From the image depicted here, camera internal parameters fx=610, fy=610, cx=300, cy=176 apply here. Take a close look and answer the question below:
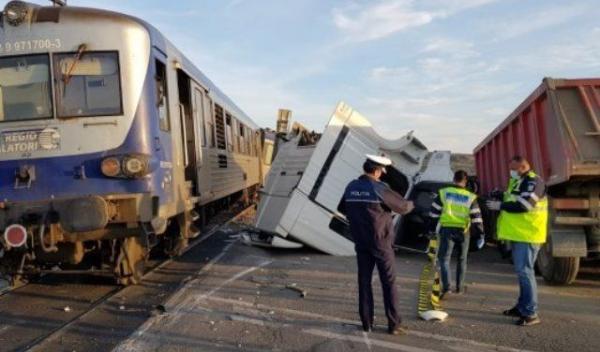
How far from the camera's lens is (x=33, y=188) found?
6988 millimetres

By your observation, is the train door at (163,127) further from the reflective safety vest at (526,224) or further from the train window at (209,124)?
the reflective safety vest at (526,224)

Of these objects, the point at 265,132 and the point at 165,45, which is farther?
the point at 265,132

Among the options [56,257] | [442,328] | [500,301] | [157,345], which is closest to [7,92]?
[56,257]

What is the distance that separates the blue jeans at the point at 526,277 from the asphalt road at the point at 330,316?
0.62ft

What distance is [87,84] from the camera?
7.23 m

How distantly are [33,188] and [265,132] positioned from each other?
731 inches

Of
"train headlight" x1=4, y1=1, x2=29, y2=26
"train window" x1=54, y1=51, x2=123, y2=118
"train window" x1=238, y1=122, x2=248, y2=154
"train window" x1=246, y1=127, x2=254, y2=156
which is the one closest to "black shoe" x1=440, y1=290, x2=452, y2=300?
"train window" x1=54, y1=51, x2=123, y2=118

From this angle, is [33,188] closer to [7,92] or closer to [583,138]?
[7,92]

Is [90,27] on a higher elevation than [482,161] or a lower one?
higher

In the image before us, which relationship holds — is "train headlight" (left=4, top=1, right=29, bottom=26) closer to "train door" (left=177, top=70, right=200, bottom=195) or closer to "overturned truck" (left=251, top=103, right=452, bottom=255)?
"train door" (left=177, top=70, right=200, bottom=195)

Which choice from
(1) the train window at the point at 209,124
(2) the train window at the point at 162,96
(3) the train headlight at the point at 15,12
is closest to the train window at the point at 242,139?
(1) the train window at the point at 209,124

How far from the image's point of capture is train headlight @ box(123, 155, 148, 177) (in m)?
6.93

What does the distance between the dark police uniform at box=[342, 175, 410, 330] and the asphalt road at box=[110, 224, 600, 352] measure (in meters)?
0.27

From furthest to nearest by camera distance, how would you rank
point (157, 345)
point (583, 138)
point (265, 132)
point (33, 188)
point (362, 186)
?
point (265, 132)
point (583, 138)
point (33, 188)
point (362, 186)
point (157, 345)
